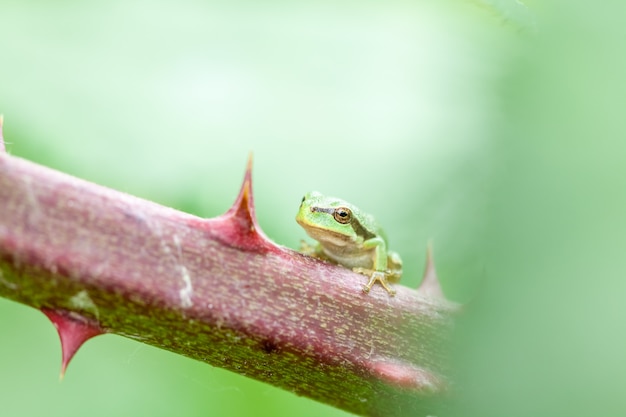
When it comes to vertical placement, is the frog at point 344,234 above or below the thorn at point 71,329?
below

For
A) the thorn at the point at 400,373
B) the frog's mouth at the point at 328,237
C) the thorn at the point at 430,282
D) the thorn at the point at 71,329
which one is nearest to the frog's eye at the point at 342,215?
the frog's mouth at the point at 328,237

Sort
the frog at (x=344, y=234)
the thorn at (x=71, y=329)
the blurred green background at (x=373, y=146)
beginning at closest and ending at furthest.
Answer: the blurred green background at (x=373, y=146) → the thorn at (x=71, y=329) → the frog at (x=344, y=234)

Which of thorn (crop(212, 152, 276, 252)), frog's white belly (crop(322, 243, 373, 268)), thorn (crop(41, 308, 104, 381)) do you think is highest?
thorn (crop(212, 152, 276, 252))

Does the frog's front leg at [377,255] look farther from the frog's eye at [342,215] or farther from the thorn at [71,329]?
the thorn at [71,329]

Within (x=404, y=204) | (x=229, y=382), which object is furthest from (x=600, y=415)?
(x=404, y=204)

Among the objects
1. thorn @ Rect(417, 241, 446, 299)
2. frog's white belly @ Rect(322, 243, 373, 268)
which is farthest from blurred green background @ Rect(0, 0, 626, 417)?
frog's white belly @ Rect(322, 243, 373, 268)

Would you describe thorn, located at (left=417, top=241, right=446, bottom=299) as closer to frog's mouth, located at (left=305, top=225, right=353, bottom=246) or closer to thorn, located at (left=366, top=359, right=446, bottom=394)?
thorn, located at (left=366, top=359, right=446, bottom=394)
